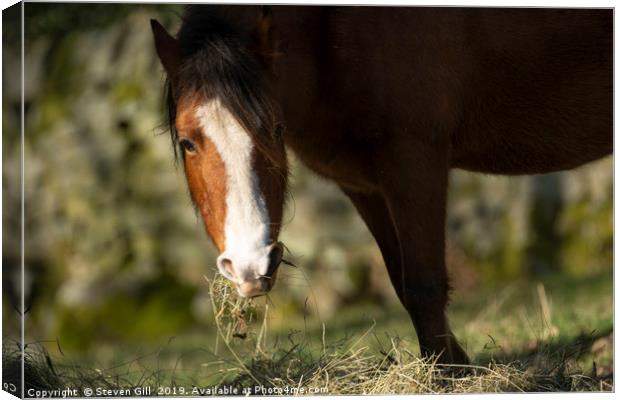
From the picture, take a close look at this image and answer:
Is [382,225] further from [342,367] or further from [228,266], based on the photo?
[228,266]

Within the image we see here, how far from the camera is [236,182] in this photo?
4.18m

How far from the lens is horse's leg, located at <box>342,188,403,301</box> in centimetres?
540

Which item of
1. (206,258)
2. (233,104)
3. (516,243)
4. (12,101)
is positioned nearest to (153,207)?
(206,258)

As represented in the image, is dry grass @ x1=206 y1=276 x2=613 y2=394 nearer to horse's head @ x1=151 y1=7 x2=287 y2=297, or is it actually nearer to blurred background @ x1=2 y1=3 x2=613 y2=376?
horse's head @ x1=151 y1=7 x2=287 y2=297

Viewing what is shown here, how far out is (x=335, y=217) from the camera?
30.4ft

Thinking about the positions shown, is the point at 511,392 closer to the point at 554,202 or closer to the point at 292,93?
the point at 292,93

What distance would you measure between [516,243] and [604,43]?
10.2 feet

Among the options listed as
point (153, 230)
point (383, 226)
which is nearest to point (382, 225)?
point (383, 226)

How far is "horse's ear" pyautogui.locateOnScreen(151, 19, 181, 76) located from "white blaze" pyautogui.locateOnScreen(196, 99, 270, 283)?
1.06 ft

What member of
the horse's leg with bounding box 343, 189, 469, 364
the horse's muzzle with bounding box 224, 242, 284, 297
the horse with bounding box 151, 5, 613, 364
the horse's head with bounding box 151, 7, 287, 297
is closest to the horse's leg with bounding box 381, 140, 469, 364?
the horse with bounding box 151, 5, 613, 364

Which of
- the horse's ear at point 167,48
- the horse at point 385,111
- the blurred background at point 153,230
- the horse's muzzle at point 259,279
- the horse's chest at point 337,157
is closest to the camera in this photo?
the horse's muzzle at point 259,279

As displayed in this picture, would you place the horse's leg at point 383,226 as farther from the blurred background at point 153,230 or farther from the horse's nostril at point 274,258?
the horse's nostril at point 274,258

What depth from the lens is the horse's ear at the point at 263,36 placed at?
A: 4.44 meters

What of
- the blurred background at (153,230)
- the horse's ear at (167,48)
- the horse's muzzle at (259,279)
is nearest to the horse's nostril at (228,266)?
the horse's muzzle at (259,279)
